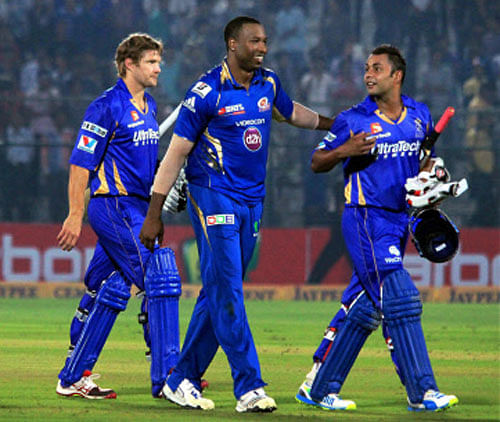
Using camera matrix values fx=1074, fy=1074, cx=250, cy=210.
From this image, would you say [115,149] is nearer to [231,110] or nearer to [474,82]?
[231,110]

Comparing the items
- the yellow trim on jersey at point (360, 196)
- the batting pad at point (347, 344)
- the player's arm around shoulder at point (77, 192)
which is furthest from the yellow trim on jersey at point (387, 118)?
the player's arm around shoulder at point (77, 192)

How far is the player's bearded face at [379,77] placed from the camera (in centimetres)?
642

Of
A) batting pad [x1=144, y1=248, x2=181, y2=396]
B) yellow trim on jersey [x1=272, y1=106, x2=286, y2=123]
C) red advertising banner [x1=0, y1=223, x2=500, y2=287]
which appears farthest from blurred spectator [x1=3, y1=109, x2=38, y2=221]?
yellow trim on jersey [x1=272, y1=106, x2=286, y2=123]

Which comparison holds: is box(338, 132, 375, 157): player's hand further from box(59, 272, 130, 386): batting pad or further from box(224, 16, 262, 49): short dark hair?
box(59, 272, 130, 386): batting pad

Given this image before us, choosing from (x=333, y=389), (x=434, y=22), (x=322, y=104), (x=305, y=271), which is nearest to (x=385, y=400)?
(x=333, y=389)

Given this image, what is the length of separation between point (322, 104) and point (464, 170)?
2279 mm

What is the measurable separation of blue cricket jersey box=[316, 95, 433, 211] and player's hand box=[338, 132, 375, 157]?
0.08 meters

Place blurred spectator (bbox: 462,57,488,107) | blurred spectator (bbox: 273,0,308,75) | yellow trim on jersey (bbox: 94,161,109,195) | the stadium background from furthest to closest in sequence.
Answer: blurred spectator (bbox: 273,0,308,75) → blurred spectator (bbox: 462,57,488,107) → the stadium background → yellow trim on jersey (bbox: 94,161,109,195)

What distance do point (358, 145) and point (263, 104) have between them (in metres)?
0.60

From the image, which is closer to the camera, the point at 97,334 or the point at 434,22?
the point at 97,334

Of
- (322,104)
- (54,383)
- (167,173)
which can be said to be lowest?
(54,383)

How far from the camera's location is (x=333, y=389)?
20.7ft

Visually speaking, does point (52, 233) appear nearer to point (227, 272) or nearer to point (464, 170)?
point (464, 170)

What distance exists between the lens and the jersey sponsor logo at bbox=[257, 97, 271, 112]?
606 centimetres
